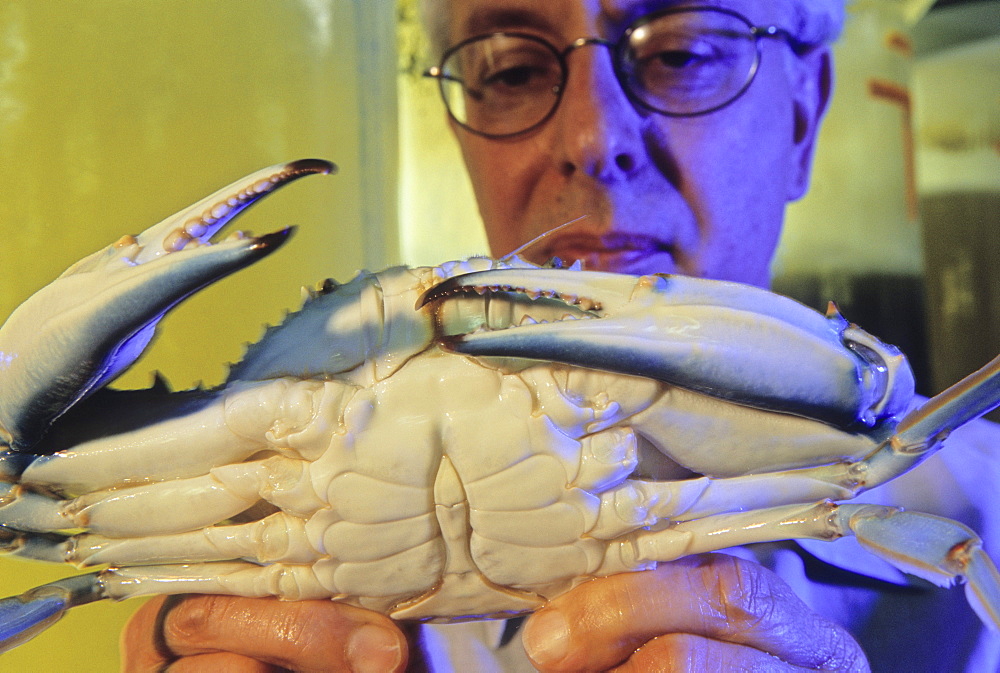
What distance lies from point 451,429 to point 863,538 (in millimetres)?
238

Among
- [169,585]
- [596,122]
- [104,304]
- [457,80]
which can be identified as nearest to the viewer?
[104,304]

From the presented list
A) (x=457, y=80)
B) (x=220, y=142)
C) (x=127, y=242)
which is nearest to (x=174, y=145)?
(x=220, y=142)

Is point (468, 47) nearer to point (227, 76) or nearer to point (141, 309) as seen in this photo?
point (227, 76)

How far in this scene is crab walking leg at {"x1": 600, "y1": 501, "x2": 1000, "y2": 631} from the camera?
15.6 inches

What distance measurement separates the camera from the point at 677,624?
0.49 metres

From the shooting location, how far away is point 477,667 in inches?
31.7

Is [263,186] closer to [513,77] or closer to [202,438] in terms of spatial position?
[202,438]

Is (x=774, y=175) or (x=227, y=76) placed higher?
(x=227, y=76)

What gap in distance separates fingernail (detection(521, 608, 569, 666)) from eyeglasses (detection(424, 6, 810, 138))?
0.53 meters

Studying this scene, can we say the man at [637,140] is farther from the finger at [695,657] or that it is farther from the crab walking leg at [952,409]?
the crab walking leg at [952,409]

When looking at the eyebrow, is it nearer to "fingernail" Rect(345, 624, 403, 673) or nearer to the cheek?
the cheek

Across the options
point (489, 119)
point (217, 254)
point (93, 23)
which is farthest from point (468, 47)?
point (217, 254)

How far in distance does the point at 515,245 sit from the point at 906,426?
0.58 m

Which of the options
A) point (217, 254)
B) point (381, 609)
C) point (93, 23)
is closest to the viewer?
point (217, 254)
